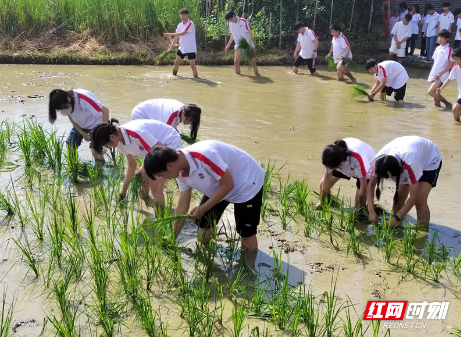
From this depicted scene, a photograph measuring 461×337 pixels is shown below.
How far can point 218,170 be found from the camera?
363cm

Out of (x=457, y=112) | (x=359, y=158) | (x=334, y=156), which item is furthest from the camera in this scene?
(x=457, y=112)

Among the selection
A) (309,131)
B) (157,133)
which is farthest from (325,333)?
(309,131)

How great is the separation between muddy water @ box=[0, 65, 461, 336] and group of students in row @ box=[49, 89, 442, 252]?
16.1 inches

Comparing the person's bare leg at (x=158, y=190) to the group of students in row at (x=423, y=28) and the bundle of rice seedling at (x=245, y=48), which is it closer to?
the bundle of rice seedling at (x=245, y=48)

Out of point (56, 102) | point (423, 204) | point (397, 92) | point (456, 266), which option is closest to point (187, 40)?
point (397, 92)

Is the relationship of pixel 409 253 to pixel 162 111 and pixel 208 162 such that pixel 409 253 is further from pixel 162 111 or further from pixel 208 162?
pixel 162 111

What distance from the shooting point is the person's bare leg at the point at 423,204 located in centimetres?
457

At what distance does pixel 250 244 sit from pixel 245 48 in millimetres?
8090

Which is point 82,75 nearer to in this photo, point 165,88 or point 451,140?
point 165,88

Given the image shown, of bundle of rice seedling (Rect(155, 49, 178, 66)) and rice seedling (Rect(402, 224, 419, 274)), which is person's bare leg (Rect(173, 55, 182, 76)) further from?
rice seedling (Rect(402, 224, 419, 274))

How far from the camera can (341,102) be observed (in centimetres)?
975

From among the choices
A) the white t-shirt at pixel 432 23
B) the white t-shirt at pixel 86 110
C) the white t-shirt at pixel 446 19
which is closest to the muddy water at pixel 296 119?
the white t-shirt at pixel 86 110

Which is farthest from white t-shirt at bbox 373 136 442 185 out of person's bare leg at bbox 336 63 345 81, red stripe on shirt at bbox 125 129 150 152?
person's bare leg at bbox 336 63 345 81

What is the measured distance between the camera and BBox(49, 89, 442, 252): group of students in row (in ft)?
11.9
